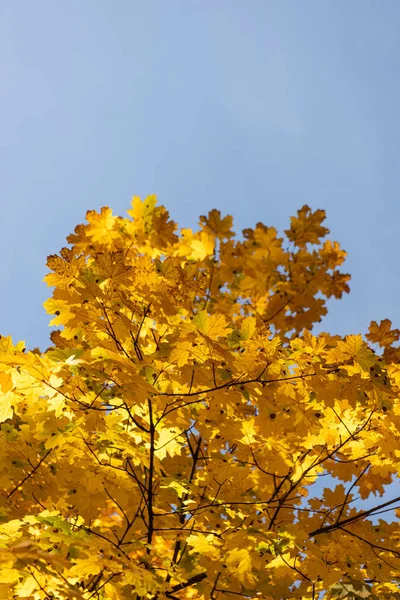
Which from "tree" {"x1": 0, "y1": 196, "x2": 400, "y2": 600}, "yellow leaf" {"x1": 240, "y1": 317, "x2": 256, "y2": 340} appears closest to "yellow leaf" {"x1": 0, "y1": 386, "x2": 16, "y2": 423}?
"tree" {"x1": 0, "y1": 196, "x2": 400, "y2": 600}

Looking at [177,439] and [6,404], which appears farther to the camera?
[177,439]

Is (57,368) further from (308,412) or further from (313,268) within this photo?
(313,268)

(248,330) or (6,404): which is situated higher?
(248,330)

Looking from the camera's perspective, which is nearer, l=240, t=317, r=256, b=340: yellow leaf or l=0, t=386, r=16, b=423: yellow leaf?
l=0, t=386, r=16, b=423: yellow leaf

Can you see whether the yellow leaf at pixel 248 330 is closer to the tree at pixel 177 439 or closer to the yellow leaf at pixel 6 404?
the tree at pixel 177 439

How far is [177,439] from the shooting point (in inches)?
125

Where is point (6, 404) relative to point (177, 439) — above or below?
below

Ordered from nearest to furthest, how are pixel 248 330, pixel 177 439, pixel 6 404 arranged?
pixel 6 404, pixel 248 330, pixel 177 439

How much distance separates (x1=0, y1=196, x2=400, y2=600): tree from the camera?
2.20m

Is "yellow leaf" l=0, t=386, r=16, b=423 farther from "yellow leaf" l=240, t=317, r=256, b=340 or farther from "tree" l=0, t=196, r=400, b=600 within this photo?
"yellow leaf" l=240, t=317, r=256, b=340

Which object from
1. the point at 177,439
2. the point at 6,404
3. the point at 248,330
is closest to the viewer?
the point at 6,404

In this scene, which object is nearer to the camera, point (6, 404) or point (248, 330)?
point (6, 404)

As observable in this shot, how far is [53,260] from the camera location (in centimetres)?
222

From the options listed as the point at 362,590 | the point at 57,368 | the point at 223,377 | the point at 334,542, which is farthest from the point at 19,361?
the point at 334,542
